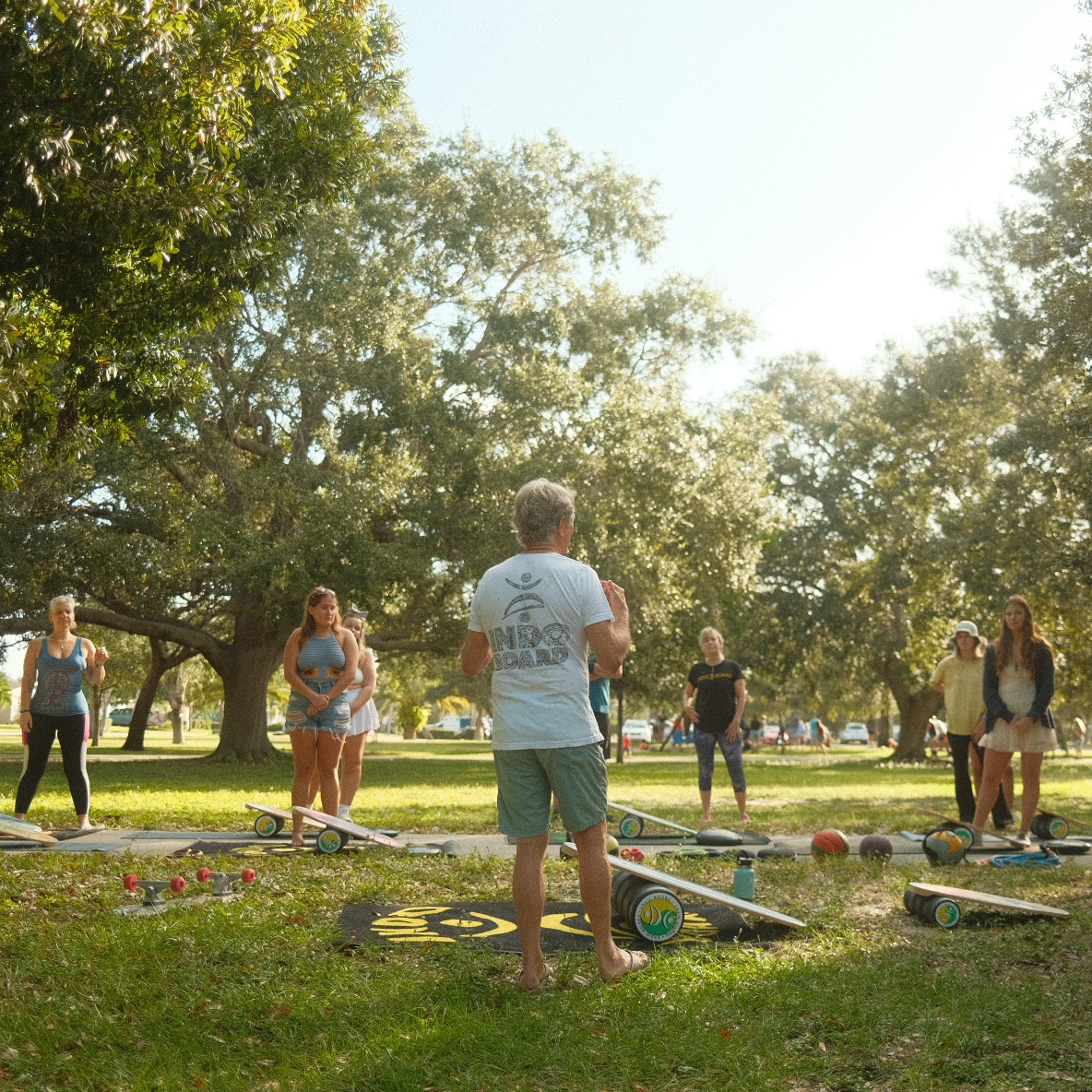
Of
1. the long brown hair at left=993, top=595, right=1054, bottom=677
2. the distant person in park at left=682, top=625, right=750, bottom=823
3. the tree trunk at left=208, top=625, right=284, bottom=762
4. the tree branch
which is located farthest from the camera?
the tree trunk at left=208, top=625, right=284, bottom=762

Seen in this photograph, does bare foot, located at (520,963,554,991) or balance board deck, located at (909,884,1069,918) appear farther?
balance board deck, located at (909,884,1069,918)

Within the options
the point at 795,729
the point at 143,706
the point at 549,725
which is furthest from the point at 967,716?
the point at 795,729

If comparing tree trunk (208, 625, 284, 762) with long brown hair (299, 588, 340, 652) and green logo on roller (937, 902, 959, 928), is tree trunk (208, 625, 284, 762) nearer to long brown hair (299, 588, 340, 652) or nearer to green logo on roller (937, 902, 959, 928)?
long brown hair (299, 588, 340, 652)

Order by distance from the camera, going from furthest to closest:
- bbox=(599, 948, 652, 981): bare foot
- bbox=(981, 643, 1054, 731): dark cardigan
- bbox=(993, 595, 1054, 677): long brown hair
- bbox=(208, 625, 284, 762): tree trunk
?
1. bbox=(208, 625, 284, 762): tree trunk
2. bbox=(993, 595, 1054, 677): long brown hair
3. bbox=(981, 643, 1054, 731): dark cardigan
4. bbox=(599, 948, 652, 981): bare foot

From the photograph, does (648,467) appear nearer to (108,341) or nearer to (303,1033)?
(108,341)

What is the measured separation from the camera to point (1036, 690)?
9531 millimetres

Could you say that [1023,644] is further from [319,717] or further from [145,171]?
[145,171]

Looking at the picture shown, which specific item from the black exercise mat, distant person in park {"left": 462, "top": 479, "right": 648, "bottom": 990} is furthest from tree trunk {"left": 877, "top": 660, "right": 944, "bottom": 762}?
distant person in park {"left": 462, "top": 479, "right": 648, "bottom": 990}

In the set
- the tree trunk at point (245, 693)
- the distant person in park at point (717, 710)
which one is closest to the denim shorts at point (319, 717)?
the distant person in park at point (717, 710)

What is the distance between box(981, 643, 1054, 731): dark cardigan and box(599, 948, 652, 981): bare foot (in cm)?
568

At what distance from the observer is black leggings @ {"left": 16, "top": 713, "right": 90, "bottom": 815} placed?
31.8ft

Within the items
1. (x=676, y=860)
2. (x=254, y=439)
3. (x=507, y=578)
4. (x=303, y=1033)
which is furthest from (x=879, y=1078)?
(x=254, y=439)

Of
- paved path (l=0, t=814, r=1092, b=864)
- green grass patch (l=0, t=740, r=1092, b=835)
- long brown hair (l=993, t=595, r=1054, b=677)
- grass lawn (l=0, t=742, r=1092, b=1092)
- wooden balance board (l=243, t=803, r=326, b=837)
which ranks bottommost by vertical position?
green grass patch (l=0, t=740, r=1092, b=835)

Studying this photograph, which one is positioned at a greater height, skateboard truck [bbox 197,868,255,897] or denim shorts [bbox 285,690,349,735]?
denim shorts [bbox 285,690,349,735]
